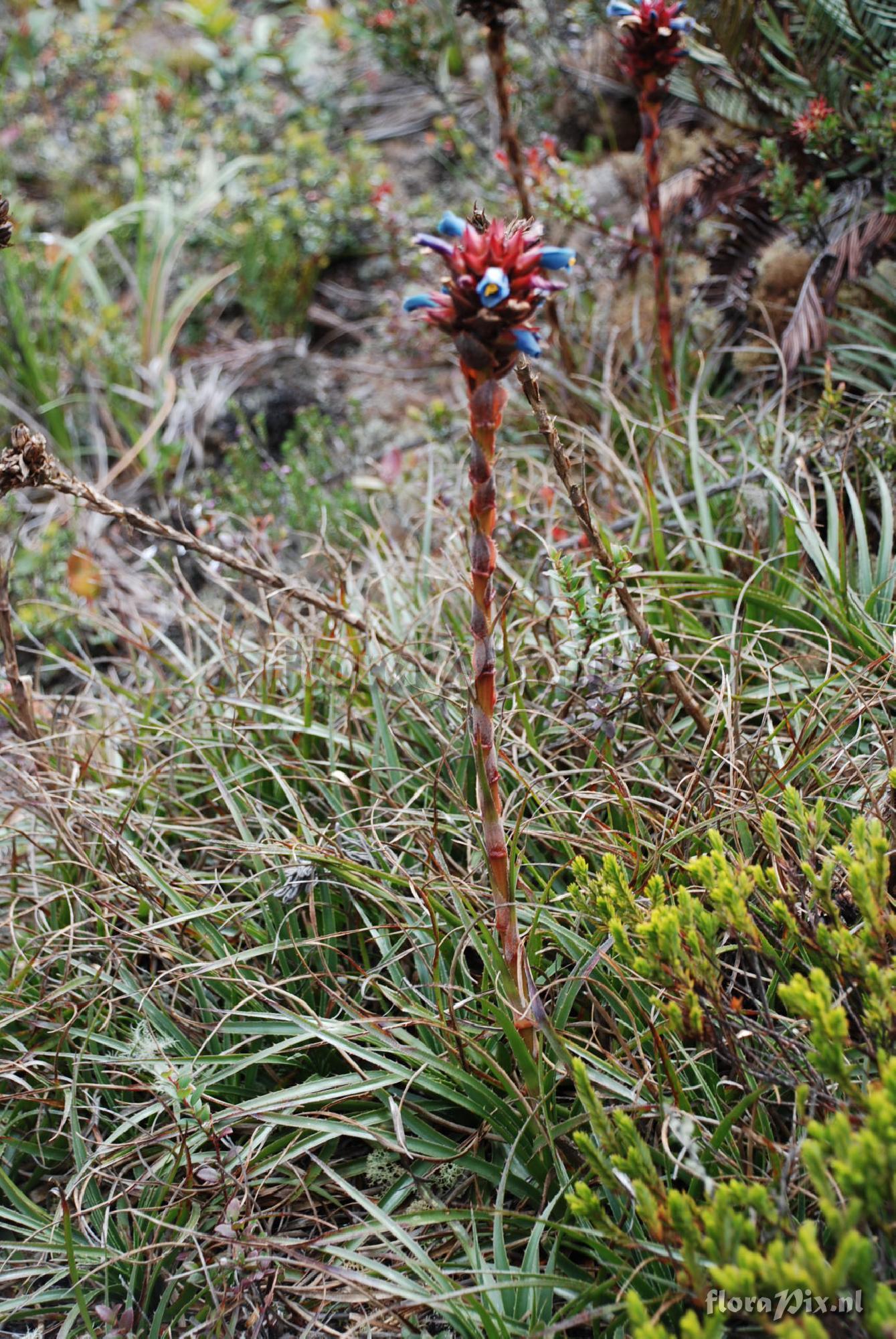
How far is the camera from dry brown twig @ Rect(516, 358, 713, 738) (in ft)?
5.76

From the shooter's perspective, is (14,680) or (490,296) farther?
(14,680)

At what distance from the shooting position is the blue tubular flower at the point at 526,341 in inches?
48.1

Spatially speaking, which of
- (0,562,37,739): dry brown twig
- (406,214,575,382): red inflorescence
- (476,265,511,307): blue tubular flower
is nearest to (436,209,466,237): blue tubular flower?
(406,214,575,382): red inflorescence

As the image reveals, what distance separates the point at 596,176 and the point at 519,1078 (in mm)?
4169

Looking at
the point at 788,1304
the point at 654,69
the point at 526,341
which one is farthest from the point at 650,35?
the point at 788,1304

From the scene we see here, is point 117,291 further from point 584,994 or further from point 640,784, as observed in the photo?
point 584,994

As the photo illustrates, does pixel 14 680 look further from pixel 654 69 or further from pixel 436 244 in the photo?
pixel 654 69

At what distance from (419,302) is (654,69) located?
188cm

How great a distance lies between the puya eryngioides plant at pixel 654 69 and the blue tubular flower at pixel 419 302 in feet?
5.68

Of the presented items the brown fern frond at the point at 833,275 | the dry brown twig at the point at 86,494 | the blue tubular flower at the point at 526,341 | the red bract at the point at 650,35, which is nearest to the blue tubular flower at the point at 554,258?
the blue tubular flower at the point at 526,341

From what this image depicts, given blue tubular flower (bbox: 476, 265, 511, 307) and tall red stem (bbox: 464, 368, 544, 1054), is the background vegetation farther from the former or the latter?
blue tubular flower (bbox: 476, 265, 511, 307)

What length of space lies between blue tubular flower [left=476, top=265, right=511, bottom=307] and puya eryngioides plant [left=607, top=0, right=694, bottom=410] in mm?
1773

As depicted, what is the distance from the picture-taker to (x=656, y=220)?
109 inches

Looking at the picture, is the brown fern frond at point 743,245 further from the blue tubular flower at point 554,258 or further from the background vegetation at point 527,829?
the blue tubular flower at point 554,258
